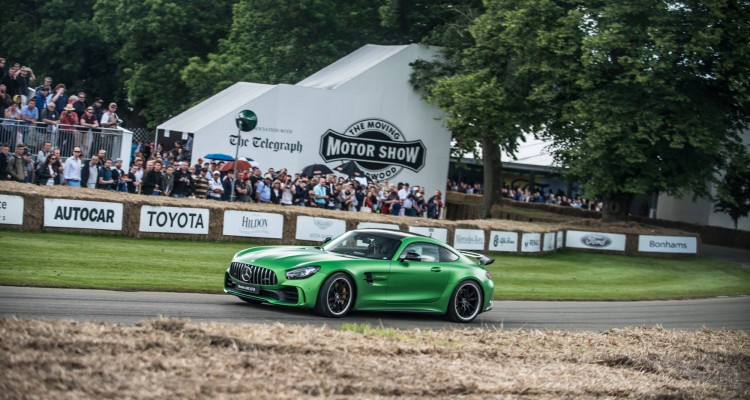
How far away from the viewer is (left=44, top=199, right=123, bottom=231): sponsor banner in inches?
945

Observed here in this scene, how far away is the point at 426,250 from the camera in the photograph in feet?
58.9

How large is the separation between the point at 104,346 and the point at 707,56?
35087mm

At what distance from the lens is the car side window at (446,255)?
59.6ft

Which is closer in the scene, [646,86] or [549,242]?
[549,242]

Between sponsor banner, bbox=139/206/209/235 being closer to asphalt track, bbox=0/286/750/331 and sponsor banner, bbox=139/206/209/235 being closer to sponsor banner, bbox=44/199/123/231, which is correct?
sponsor banner, bbox=44/199/123/231

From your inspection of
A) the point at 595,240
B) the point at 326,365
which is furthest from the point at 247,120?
the point at 326,365

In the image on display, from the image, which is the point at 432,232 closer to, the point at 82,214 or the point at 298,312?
the point at 82,214

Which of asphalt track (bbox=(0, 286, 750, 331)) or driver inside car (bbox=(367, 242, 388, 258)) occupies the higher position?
driver inside car (bbox=(367, 242, 388, 258))

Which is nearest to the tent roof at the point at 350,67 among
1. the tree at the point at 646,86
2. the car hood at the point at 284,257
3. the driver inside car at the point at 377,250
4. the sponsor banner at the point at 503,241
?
the tree at the point at 646,86

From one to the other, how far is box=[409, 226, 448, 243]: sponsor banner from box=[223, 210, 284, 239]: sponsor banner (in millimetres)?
4299

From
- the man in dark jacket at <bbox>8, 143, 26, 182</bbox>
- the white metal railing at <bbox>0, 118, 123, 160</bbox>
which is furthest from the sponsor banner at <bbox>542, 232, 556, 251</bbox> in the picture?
the man in dark jacket at <bbox>8, 143, 26, 182</bbox>

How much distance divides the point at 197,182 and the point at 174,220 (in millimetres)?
5079

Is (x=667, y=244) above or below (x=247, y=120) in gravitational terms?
below

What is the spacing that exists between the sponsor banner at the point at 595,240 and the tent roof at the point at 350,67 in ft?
39.4
